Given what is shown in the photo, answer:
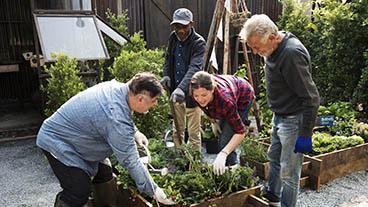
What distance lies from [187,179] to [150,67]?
2174 millimetres

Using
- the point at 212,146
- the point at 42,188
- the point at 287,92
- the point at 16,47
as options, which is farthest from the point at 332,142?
the point at 16,47

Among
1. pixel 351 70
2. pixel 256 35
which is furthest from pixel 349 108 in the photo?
pixel 256 35

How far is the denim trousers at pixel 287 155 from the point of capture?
2.58 metres

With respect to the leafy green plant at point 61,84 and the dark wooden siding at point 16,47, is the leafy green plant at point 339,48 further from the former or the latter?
the dark wooden siding at point 16,47

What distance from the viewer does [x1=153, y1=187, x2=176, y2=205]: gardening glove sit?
2342mm

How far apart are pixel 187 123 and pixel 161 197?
1819 mm

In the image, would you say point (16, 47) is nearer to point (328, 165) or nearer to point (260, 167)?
point (260, 167)

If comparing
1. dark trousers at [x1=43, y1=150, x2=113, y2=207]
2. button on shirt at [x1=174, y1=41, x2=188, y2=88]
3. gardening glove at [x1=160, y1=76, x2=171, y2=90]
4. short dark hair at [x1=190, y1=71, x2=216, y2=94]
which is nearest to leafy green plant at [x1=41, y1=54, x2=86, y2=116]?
gardening glove at [x1=160, y1=76, x2=171, y2=90]

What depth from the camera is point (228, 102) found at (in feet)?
8.91

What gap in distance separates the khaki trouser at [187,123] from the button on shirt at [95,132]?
1.56 m

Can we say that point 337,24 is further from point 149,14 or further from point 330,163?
point 149,14

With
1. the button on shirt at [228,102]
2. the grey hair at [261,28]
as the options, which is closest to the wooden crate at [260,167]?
the button on shirt at [228,102]

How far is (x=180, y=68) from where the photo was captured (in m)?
3.96

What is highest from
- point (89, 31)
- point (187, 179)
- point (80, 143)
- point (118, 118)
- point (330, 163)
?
point (89, 31)
